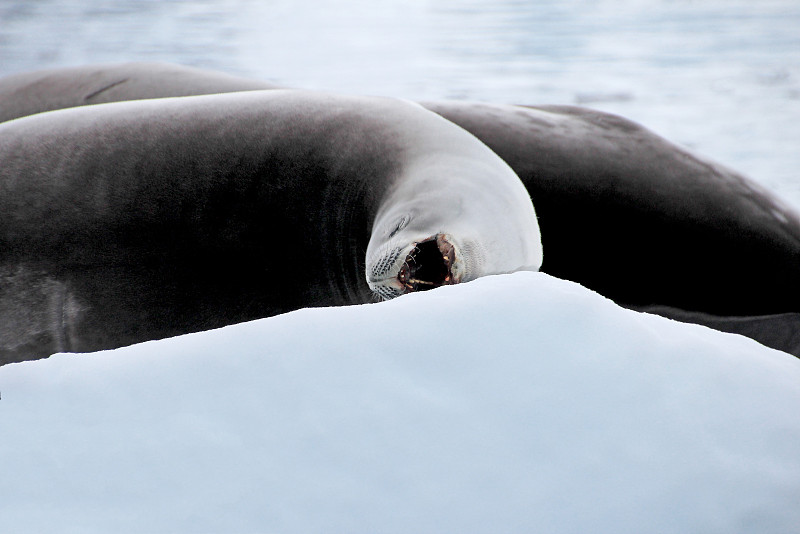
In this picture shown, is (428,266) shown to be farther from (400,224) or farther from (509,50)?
(509,50)

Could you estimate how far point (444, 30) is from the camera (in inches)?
145

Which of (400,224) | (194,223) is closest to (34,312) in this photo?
(194,223)

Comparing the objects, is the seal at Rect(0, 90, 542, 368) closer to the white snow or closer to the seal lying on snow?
the seal lying on snow

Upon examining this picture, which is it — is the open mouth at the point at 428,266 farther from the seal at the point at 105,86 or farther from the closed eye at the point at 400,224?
the seal at the point at 105,86

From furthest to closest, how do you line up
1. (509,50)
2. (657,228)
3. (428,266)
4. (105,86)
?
(509,50) → (105,86) → (657,228) → (428,266)

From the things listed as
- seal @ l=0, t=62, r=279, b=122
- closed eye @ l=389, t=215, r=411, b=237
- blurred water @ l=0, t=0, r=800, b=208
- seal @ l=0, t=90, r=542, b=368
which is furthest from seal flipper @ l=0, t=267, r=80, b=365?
blurred water @ l=0, t=0, r=800, b=208

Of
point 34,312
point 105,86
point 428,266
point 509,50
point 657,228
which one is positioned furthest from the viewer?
point 509,50

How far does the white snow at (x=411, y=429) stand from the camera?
432 millimetres

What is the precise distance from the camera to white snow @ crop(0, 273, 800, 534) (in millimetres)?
432

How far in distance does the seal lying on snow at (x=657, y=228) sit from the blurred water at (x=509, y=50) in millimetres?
512

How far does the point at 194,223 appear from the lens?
101 cm

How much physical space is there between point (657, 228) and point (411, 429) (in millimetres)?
762

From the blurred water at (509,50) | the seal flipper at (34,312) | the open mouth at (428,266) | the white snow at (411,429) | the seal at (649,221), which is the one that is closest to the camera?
the white snow at (411,429)

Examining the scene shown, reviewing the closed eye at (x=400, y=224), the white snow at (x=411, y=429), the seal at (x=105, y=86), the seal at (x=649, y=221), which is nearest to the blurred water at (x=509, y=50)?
the seal at (x=649, y=221)
